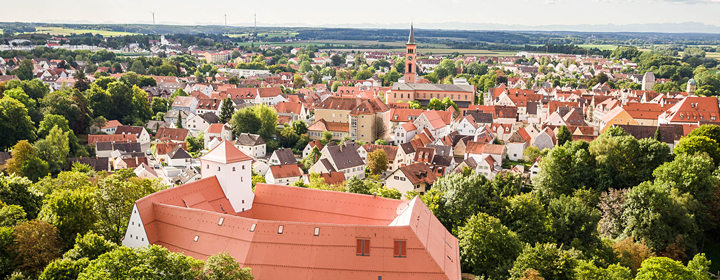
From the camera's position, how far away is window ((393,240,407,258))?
78.6ft

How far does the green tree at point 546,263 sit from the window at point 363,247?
789 centimetres

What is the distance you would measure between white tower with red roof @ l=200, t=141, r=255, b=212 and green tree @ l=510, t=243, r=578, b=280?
46.9 feet

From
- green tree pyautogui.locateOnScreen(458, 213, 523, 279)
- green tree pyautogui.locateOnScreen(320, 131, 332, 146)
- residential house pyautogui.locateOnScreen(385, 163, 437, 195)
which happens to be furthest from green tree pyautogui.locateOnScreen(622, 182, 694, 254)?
green tree pyautogui.locateOnScreen(320, 131, 332, 146)

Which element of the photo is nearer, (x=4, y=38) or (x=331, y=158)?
(x=331, y=158)

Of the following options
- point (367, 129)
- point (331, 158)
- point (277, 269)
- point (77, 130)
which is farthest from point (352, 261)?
point (77, 130)

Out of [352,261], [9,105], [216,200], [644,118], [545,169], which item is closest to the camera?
[352,261]

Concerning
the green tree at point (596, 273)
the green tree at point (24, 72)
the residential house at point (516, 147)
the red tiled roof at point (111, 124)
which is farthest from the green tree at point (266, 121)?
the green tree at point (24, 72)

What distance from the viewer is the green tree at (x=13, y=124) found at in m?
64.9

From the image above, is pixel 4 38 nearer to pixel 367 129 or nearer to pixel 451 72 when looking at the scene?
pixel 451 72

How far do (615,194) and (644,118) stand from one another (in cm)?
4081

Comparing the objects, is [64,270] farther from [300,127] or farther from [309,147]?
[300,127]

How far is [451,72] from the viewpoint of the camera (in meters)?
189

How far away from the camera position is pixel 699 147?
49.2m

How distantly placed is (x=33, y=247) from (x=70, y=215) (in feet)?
10.2
